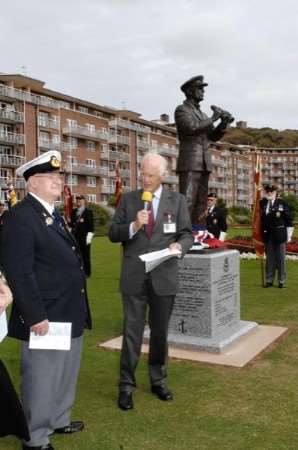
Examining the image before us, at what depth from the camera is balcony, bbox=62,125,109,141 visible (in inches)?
2862

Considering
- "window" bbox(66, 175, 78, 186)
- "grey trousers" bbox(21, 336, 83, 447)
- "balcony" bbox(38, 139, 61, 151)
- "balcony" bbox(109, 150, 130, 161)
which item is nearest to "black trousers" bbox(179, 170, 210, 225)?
"grey trousers" bbox(21, 336, 83, 447)

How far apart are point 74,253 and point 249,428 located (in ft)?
6.56

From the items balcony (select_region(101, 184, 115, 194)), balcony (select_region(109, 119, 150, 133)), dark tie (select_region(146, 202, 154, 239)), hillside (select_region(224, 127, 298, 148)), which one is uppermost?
hillside (select_region(224, 127, 298, 148))

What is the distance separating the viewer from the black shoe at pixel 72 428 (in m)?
4.32

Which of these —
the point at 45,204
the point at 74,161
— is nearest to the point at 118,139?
the point at 74,161

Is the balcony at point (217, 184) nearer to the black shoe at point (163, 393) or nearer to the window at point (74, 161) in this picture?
the window at point (74, 161)

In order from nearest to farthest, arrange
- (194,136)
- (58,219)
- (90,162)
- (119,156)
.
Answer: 1. (58,219)
2. (194,136)
3. (90,162)
4. (119,156)

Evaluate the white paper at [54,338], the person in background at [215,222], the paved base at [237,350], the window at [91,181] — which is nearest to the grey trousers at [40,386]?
the white paper at [54,338]

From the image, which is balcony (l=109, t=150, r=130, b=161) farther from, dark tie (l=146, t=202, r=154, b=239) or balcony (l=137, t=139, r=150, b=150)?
dark tie (l=146, t=202, r=154, b=239)

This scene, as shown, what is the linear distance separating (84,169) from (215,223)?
65.0m

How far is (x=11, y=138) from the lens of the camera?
6312cm

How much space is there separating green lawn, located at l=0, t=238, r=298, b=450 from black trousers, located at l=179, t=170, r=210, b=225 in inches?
85.7

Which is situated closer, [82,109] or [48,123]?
[48,123]

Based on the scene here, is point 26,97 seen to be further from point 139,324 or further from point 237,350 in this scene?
point 139,324
